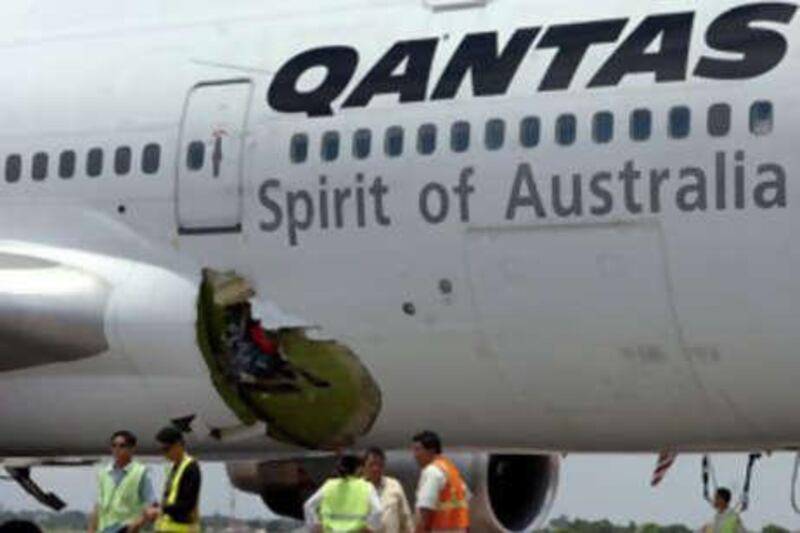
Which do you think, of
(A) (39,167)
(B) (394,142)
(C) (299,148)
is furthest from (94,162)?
(B) (394,142)

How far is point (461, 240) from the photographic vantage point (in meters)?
13.8

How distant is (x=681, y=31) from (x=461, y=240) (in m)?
1.85

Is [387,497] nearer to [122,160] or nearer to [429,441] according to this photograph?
[429,441]

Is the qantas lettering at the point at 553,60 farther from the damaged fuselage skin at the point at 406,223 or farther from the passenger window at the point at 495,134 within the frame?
the passenger window at the point at 495,134

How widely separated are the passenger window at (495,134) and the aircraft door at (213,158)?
5.90ft

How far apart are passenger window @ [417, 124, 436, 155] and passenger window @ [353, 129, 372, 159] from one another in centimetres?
37

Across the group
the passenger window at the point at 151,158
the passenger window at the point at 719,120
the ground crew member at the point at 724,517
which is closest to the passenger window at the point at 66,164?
the passenger window at the point at 151,158

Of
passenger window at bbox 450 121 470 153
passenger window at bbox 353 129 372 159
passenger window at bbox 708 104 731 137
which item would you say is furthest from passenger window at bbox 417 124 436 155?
passenger window at bbox 708 104 731 137

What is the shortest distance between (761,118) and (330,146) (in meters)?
2.94

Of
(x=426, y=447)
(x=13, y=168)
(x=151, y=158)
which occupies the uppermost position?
(x=13, y=168)

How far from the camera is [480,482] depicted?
57.6ft

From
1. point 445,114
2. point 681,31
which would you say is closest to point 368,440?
point 445,114

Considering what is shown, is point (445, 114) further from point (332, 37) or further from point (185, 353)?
point (185, 353)

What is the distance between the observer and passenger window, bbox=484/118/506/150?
45.0 feet
